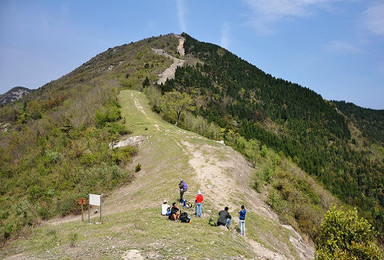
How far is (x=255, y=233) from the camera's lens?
14062 millimetres

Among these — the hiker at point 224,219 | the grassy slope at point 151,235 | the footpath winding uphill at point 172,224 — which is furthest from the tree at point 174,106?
the hiker at point 224,219

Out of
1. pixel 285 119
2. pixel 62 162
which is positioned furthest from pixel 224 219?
pixel 285 119

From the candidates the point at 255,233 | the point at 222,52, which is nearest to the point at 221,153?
the point at 255,233

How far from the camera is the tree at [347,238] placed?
10798 mm

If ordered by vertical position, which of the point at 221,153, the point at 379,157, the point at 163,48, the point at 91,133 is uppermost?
the point at 163,48

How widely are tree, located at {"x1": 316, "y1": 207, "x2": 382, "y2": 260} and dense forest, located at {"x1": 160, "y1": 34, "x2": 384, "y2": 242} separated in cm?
5244

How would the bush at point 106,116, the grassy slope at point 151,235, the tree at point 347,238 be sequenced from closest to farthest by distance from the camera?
the grassy slope at point 151,235, the tree at point 347,238, the bush at point 106,116

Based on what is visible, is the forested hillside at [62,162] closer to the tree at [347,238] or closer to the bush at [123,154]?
the bush at [123,154]

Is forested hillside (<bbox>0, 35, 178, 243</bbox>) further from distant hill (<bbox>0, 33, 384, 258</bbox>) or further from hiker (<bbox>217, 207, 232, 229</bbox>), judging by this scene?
hiker (<bbox>217, 207, 232, 229</bbox>)

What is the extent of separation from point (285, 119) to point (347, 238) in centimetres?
10281

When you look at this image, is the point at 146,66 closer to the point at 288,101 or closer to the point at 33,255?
the point at 288,101

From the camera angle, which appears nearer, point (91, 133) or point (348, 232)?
point (348, 232)

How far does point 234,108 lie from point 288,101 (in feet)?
146

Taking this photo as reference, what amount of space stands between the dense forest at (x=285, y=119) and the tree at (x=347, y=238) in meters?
52.4
